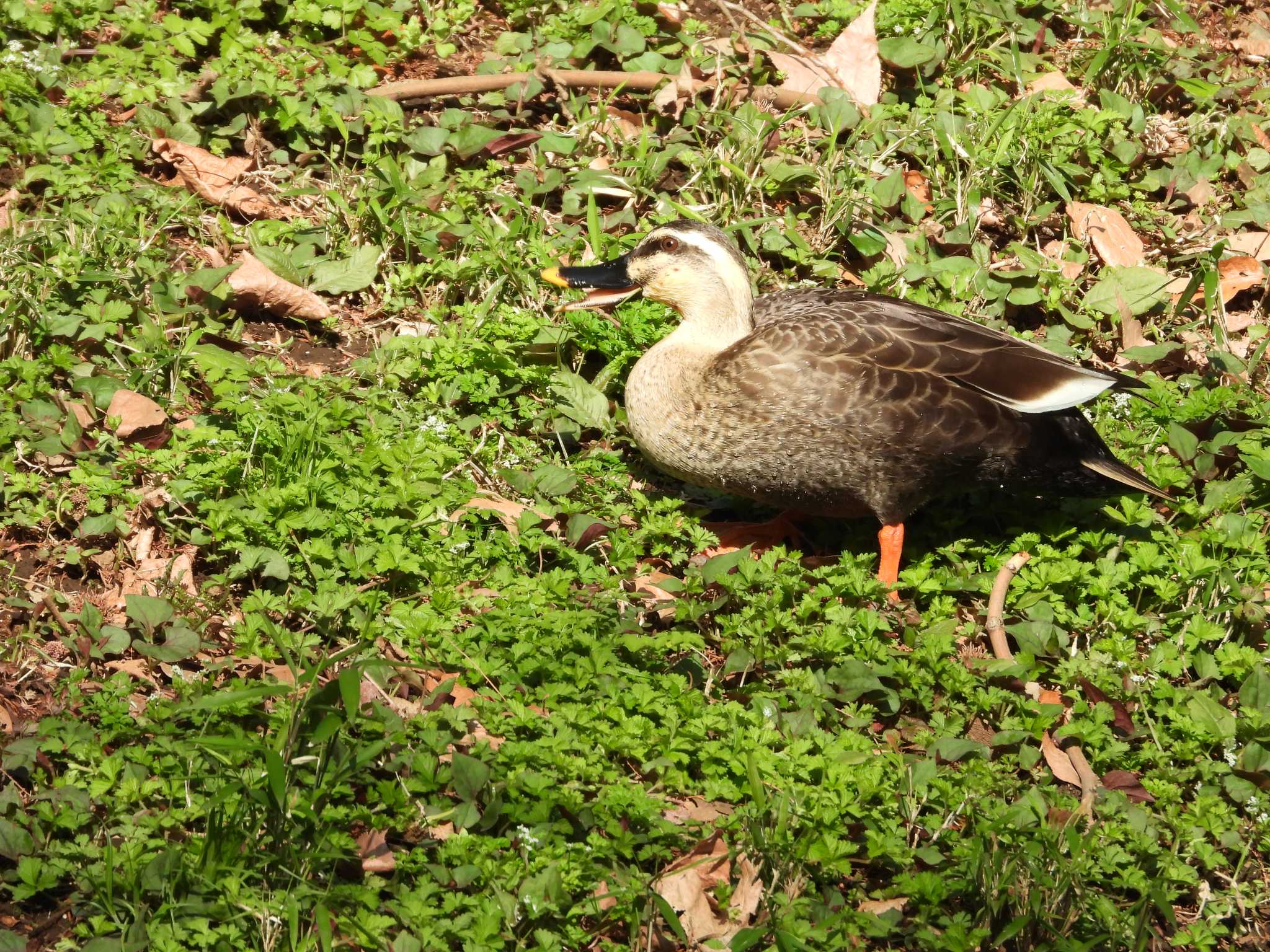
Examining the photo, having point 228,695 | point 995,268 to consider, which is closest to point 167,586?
point 228,695

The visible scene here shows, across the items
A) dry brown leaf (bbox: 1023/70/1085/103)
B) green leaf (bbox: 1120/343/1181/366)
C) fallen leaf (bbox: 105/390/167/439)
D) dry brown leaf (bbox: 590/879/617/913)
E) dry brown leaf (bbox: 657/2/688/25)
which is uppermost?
dry brown leaf (bbox: 657/2/688/25)

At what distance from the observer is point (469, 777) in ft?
11.2

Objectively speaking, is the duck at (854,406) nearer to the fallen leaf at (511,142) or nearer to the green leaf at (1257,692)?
the green leaf at (1257,692)

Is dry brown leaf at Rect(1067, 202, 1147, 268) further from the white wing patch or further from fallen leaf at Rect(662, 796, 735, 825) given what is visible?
fallen leaf at Rect(662, 796, 735, 825)

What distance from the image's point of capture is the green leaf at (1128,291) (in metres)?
5.81

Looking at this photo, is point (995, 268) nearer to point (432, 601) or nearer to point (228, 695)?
point (432, 601)

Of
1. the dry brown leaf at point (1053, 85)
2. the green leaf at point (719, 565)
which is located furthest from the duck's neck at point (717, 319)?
the dry brown leaf at point (1053, 85)

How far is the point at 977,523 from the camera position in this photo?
5.05 m

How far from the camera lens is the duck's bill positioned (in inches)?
202

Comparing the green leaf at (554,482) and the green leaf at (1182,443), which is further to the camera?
the green leaf at (1182,443)

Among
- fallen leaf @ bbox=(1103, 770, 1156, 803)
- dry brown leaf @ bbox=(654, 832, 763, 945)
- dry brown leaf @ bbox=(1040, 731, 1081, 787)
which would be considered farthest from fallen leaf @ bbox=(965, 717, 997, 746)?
dry brown leaf @ bbox=(654, 832, 763, 945)

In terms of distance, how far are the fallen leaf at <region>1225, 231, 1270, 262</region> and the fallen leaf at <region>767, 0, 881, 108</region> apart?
1.82m

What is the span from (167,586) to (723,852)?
6.36ft

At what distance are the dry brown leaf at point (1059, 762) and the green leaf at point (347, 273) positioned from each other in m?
3.26
